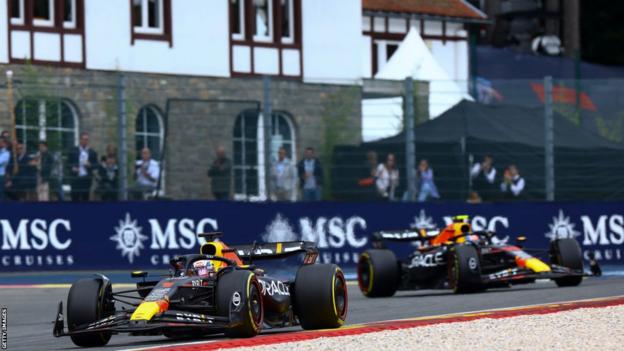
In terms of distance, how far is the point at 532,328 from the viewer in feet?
42.7

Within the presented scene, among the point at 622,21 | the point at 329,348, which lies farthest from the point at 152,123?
the point at 622,21

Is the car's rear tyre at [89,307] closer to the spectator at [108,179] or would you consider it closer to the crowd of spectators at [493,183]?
the spectator at [108,179]

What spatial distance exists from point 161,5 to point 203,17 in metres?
0.95

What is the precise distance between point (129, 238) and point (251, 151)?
229cm

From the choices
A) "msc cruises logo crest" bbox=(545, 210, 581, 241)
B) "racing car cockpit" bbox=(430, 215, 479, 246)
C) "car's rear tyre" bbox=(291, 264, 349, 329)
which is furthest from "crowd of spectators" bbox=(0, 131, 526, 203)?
"car's rear tyre" bbox=(291, 264, 349, 329)

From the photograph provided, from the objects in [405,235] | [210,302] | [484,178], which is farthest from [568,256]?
[210,302]

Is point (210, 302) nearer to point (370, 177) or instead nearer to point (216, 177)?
point (216, 177)

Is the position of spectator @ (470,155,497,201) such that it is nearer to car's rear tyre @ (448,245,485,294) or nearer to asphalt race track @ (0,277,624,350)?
asphalt race track @ (0,277,624,350)

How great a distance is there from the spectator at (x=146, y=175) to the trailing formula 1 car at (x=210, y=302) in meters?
9.05

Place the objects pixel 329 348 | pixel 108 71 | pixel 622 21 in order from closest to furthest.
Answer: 1. pixel 329 348
2. pixel 108 71
3. pixel 622 21

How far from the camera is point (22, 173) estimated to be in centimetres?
2222

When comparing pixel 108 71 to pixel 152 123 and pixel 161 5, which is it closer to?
pixel 161 5

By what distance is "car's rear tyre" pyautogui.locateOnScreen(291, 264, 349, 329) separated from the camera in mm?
13656

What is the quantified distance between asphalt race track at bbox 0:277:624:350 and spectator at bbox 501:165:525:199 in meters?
3.35
